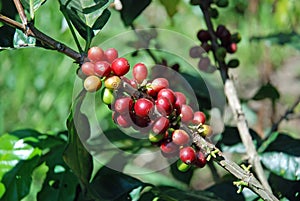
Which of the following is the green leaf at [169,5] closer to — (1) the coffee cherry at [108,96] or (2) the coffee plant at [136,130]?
(2) the coffee plant at [136,130]

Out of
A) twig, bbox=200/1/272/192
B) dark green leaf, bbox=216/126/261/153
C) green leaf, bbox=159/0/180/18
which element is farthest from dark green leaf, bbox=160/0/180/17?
dark green leaf, bbox=216/126/261/153

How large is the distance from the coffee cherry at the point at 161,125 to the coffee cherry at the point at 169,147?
36 mm

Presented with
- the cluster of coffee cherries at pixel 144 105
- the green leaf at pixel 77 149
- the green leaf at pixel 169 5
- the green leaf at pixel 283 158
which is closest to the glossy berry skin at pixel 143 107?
the cluster of coffee cherries at pixel 144 105

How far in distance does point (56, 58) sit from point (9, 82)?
25cm

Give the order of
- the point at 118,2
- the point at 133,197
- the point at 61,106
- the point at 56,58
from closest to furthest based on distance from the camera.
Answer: the point at 133,197, the point at 118,2, the point at 61,106, the point at 56,58

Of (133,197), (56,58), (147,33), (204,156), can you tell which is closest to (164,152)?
(204,156)

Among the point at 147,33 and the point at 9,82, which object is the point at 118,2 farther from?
the point at 9,82

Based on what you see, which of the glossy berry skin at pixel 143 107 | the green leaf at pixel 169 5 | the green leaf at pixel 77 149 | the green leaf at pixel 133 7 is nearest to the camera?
the glossy berry skin at pixel 143 107

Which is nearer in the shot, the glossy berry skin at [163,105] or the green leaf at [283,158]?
the glossy berry skin at [163,105]

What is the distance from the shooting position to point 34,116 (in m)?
2.53

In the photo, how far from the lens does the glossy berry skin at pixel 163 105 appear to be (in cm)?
75

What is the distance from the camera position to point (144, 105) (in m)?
0.73

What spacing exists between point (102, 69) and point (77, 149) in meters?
0.21

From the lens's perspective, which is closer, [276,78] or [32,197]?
[32,197]
